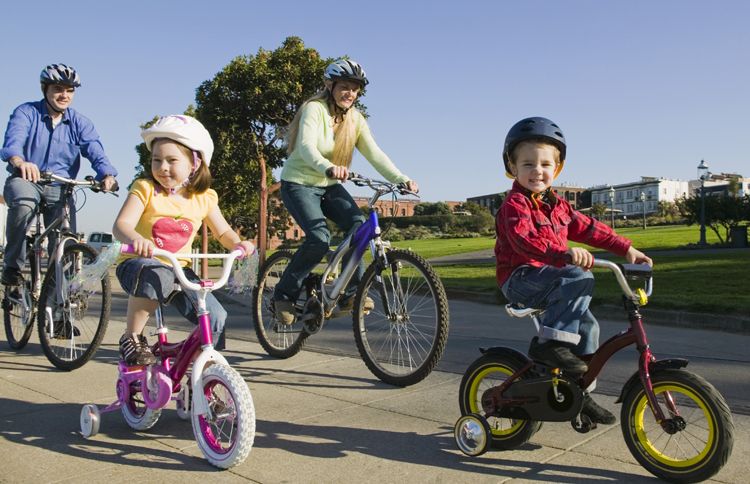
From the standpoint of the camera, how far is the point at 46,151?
5.27m

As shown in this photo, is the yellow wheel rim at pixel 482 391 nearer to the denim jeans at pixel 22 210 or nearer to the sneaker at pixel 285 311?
the sneaker at pixel 285 311

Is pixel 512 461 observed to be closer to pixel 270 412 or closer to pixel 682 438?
pixel 682 438

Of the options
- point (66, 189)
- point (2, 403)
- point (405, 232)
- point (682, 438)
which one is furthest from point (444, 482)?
point (405, 232)

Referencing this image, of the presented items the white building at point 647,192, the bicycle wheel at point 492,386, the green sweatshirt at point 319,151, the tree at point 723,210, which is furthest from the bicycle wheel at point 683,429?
the white building at point 647,192

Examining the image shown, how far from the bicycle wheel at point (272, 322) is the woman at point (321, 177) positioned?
9.5 inches

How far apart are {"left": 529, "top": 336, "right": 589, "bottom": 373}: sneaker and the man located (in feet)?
12.5

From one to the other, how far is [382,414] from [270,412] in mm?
609

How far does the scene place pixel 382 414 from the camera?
336 cm

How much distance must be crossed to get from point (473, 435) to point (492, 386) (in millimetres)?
296

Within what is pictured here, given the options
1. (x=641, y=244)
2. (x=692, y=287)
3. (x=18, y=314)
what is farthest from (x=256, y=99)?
(x=641, y=244)

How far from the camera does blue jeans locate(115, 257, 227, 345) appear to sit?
9.78ft

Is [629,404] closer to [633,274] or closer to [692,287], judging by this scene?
[633,274]

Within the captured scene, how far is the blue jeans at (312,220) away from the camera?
15.2ft

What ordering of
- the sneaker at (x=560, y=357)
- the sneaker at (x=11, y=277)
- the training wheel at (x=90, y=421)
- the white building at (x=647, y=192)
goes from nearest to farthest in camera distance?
1. the sneaker at (x=560, y=357)
2. the training wheel at (x=90, y=421)
3. the sneaker at (x=11, y=277)
4. the white building at (x=647, y=192)
